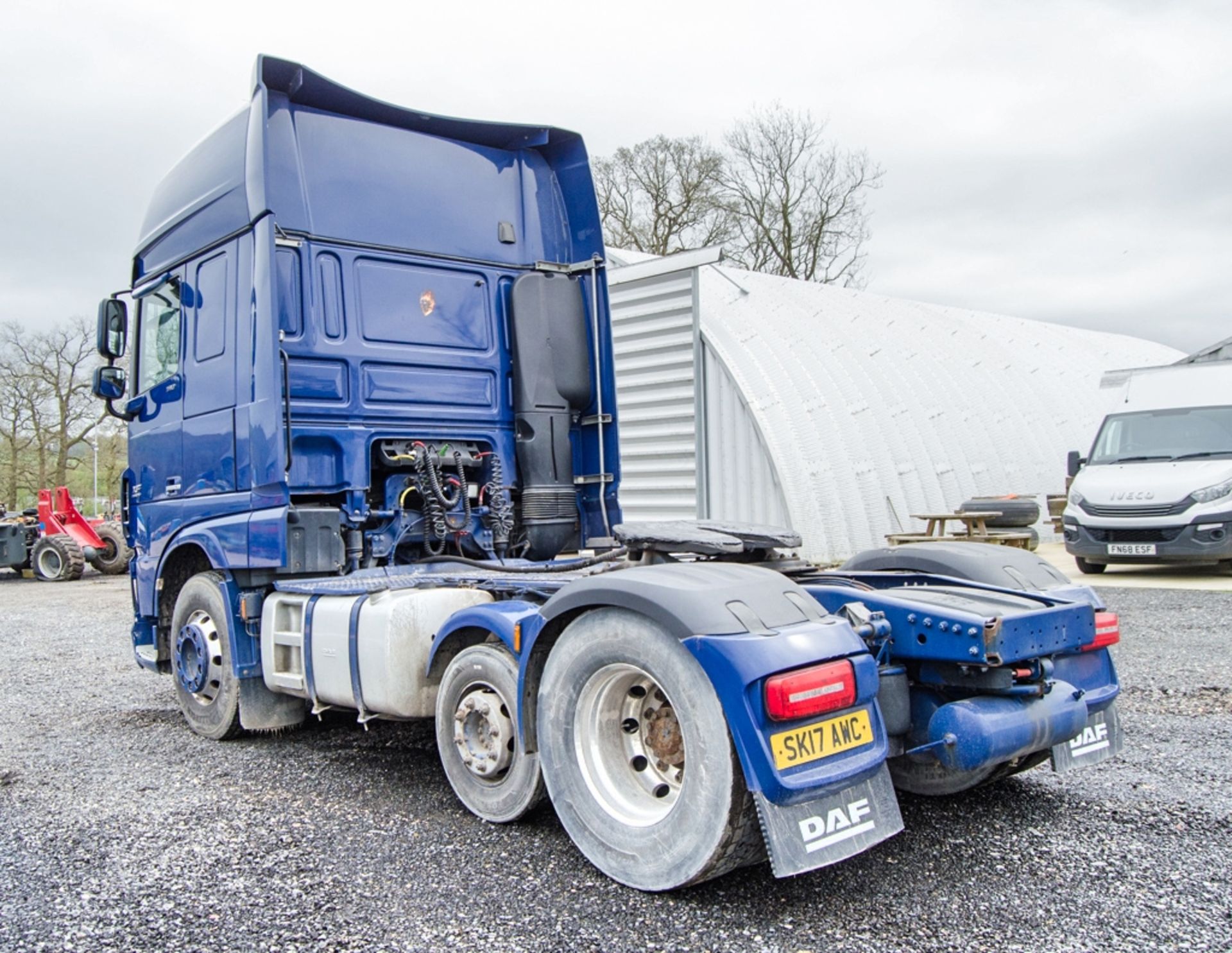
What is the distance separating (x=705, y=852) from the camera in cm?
304

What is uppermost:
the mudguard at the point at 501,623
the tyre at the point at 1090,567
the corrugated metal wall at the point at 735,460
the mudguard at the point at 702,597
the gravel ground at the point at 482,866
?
the corrugated metal wall at the point at 735,460

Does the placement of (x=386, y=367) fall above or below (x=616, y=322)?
below

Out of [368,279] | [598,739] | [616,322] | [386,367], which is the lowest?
[598,739]

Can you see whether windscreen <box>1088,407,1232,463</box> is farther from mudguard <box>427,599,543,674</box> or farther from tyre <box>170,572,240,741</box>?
tyre <box>170,572,240,741</box>

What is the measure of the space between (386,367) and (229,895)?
10.2 feet

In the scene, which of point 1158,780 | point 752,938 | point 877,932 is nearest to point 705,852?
point 752,938

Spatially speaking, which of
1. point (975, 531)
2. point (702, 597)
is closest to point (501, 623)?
point (702, 597)

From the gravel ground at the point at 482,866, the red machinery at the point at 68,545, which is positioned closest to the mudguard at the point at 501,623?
the gravel ground at the point at 482,866

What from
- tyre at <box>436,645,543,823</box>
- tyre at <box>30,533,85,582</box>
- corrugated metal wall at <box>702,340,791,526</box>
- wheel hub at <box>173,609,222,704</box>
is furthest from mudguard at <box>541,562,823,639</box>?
tyre at <box>30,533,85,582</box>

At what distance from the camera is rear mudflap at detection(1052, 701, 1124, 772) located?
3.86 metres

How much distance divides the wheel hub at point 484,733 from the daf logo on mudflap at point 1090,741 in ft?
6.91

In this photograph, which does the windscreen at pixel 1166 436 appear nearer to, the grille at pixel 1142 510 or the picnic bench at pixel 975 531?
the grille at pixel 1142 510

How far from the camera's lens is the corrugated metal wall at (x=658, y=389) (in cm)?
1150

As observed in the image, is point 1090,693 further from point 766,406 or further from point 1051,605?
point 766,406
